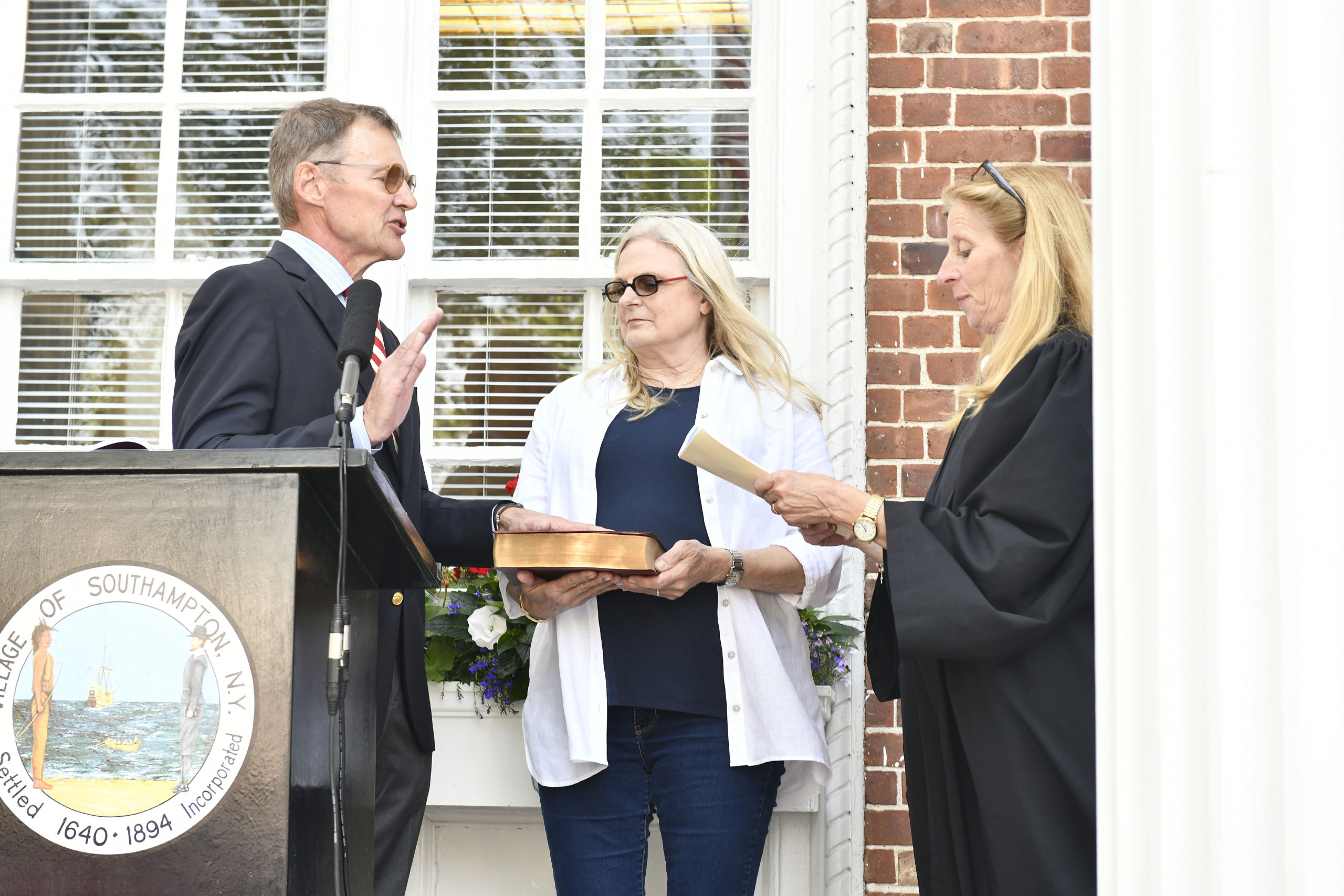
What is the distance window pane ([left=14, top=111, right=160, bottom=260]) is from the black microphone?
249cm

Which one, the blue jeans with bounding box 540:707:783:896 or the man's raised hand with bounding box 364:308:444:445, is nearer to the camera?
the man's raised hand with bounding box 364:308:444:445

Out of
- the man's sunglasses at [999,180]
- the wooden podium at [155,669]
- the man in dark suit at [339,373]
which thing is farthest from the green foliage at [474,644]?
the wooden podium at [155,669]

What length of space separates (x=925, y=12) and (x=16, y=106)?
2.84 metres

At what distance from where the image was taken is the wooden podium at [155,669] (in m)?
1.53

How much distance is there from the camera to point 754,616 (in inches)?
113

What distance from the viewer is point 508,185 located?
412 cm

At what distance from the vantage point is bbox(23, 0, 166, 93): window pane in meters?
4.20

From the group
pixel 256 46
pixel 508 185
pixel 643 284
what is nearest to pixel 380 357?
pixel 643 284

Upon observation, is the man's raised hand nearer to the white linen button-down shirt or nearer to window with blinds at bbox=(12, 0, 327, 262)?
the white linen button-down shirt

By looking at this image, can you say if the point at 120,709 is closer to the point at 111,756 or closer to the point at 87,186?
the point at 111,756

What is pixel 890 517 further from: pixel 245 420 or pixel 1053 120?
pixel 1053 120

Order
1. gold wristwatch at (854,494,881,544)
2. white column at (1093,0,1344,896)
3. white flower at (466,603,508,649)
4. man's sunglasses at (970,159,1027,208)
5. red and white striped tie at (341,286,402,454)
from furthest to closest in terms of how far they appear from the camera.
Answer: white flower at (466,603,508,649) → red and white striped tie at (341,286,402,454) → man's sunglasses at (970,159,1027,208) → gold wristwatch at (854,494,881,544) → white column at (1093,0,1344,896)

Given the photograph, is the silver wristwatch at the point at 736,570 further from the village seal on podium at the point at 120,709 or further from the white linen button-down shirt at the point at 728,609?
the village seal on podium at the point at 120,709

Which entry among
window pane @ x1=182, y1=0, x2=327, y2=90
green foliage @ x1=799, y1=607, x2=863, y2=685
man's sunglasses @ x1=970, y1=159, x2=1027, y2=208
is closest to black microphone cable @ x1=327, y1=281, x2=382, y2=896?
man's sunglasses @ x1=970, y1=159, x2=1027, y2=208
